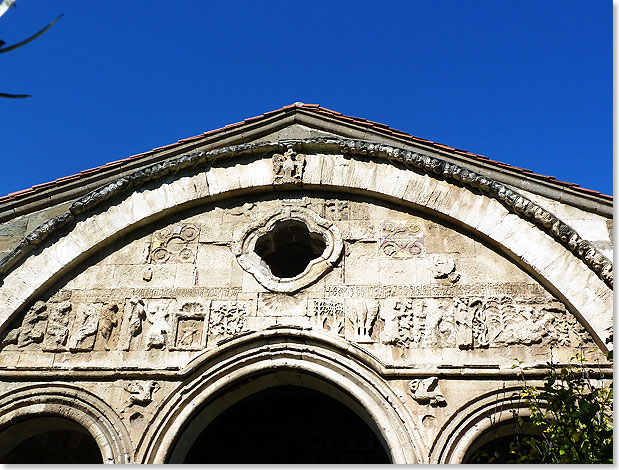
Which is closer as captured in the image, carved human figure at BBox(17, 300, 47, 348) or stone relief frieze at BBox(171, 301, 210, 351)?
stone relief frieze at BBox(171, 301, 210, 351)

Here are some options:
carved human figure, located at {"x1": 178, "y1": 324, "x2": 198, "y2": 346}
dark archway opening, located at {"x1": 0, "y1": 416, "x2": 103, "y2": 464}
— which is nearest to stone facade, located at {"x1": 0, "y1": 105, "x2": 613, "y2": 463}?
carved human figure, located at {"x1": 178, "y1": 324, "x2": 198, "y2": 346}

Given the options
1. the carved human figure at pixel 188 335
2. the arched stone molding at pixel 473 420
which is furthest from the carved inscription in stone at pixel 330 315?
the arched stone molding at pixel 473 420

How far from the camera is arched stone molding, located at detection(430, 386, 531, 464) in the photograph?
585 cm

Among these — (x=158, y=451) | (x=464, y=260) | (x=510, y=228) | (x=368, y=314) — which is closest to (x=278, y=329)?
(x=368, y=314)

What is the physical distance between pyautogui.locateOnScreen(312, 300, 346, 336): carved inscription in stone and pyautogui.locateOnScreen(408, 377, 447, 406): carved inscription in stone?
2.79 feet

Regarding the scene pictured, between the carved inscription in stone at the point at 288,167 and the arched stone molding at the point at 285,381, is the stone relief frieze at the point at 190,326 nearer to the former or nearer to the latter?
the arched stone molding at the point at 285,381

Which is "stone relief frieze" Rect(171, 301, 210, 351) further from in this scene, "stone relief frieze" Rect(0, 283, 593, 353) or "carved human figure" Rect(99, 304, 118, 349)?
"carved human figure" Rect(99, 304, 118, 349)

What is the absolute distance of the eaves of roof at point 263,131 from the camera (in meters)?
7.20

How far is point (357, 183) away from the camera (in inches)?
297

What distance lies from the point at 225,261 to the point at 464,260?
248 centimetres

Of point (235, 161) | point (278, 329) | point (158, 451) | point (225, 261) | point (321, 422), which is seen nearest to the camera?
point (158, 451)

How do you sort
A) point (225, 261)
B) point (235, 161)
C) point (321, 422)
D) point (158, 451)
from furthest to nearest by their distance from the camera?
point (321, 422) < point (235, 161) < point (225, 261) < point (158, 451)

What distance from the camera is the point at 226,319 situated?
6754 mm

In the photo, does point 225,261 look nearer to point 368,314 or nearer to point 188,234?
point 188,234
